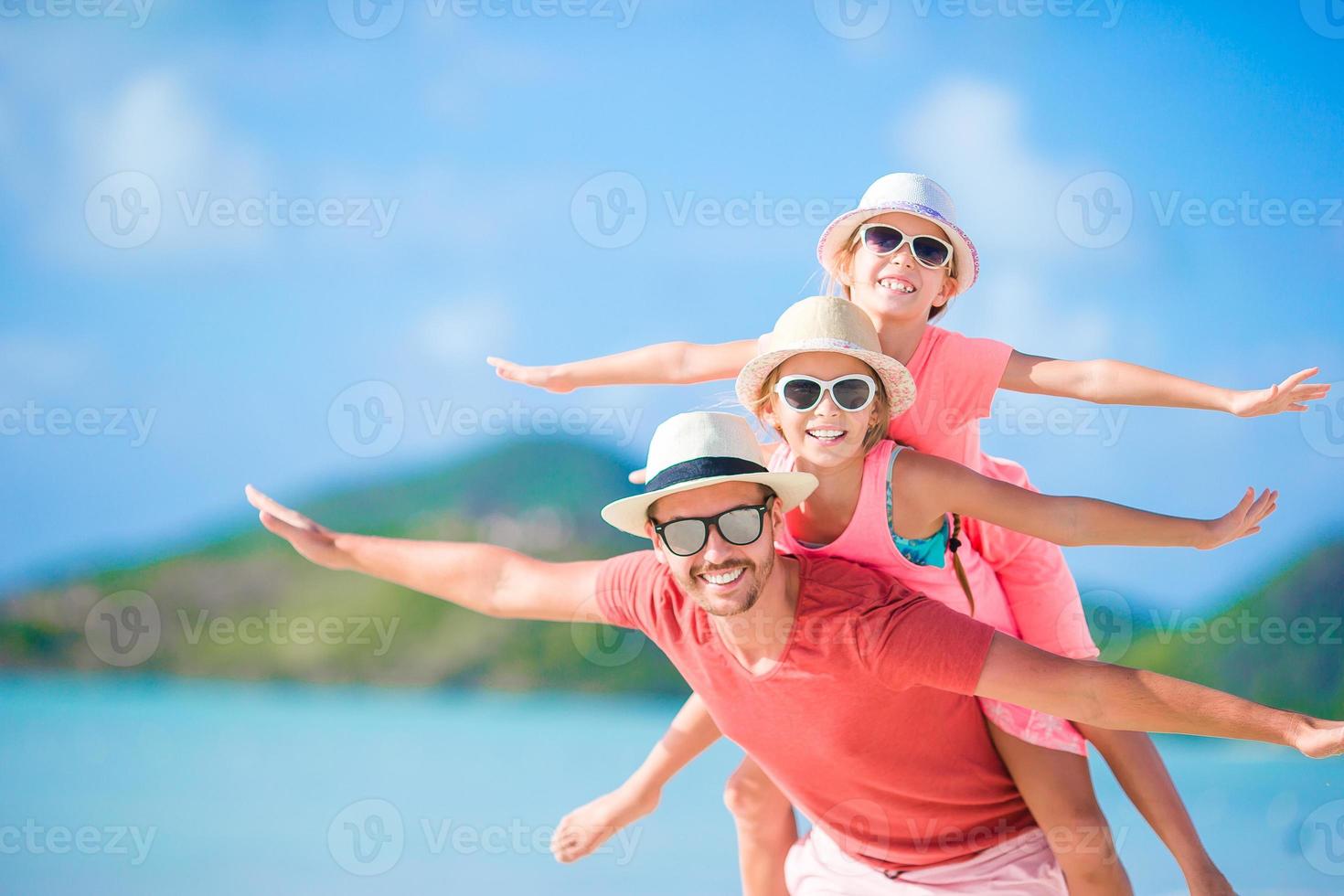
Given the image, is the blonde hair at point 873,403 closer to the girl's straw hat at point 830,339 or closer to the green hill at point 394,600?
the girl's straw hat at point 830,339

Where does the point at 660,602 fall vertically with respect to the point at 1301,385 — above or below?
below

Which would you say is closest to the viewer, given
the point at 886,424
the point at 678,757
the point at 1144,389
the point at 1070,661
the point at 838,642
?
the point at 1070,661

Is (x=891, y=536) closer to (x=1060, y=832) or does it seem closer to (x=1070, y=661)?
(x=1070, y=661)

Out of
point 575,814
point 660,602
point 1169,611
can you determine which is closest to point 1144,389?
point 660,602

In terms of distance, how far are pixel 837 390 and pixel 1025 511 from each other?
61 cm

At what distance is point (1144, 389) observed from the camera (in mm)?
4000

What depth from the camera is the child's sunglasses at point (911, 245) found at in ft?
12.9

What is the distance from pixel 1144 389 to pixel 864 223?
37.7 inches

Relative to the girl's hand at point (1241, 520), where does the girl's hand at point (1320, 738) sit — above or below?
below

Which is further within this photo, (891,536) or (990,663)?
(891,536)

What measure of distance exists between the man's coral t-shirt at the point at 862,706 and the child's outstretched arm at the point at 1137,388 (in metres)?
0.95
